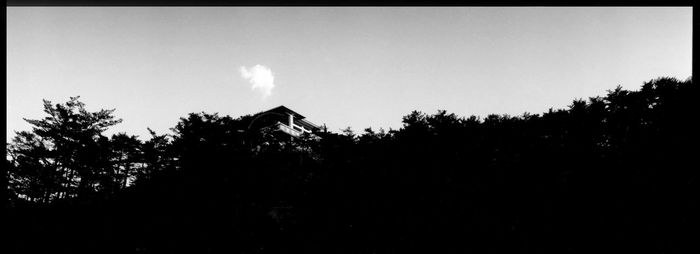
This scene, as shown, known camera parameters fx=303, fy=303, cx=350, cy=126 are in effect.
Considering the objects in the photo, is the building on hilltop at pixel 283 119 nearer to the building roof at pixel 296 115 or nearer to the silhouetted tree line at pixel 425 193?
the building roof at pixel 296 115

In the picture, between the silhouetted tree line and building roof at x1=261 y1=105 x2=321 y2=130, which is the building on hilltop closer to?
building roof at x1=261 y1=105 x2=321 y2=130

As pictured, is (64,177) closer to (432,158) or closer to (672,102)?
(432,158)

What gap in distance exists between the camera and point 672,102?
1292cm

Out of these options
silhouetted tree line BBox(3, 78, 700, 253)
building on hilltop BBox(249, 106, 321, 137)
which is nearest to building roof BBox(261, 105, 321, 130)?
building on hilltop BBox(249, 106, 321, 137)

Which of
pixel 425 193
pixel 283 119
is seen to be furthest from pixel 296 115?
pixel 425 193

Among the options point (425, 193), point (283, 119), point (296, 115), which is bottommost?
point (425, 193)

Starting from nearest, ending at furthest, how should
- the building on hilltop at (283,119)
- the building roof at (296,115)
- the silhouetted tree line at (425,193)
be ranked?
the silhouetted tree line at (425,193), the building on hilltop at (283,119), the building roof at (296,115)

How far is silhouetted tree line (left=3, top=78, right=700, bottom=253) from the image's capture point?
31.5 ft

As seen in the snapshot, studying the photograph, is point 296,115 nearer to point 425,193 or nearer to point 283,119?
point 283,119

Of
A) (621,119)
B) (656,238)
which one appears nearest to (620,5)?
(656,238)

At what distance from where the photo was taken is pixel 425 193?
41.5 feet

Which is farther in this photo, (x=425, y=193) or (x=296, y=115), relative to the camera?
(x=296, y=115)

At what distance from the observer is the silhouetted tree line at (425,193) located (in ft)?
31.5

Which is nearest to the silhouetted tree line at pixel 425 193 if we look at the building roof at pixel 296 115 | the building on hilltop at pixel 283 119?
the building on hilltop at pixel 283 119
